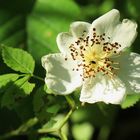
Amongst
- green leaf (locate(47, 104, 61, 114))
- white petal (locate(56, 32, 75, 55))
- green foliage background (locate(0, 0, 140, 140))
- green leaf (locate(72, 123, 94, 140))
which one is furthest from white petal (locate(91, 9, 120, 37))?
green leaf (locate(72, 123, 94, 140))

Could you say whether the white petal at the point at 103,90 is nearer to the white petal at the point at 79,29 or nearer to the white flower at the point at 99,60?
the white flower at the point at 99,60

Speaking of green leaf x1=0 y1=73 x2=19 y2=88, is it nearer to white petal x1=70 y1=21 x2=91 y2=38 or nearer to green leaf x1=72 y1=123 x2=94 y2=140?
white petal x1=70 y1=21 x2=91 y2=38

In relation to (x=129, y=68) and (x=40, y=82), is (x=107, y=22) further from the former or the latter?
(x=40, y=82)

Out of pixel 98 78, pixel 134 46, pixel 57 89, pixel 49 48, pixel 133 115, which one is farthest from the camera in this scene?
pixel 133 115

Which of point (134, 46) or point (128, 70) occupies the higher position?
point (128, 70)

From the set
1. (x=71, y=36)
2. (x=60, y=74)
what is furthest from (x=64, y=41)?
(x=60, y=74)

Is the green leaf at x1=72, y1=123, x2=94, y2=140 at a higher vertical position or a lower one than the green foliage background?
lower

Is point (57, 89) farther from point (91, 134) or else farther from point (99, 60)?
point (91, 134)

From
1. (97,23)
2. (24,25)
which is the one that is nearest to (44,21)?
(24,25)

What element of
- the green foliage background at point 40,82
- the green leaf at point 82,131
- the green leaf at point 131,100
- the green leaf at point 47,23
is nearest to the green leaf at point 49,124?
the green foliage background at point 40,82
